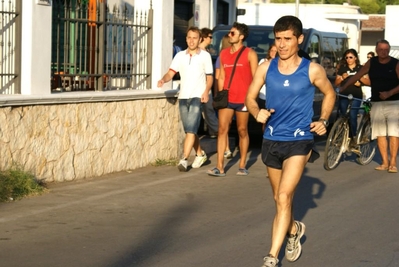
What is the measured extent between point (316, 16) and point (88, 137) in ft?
106

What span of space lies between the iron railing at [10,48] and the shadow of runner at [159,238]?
2.50m

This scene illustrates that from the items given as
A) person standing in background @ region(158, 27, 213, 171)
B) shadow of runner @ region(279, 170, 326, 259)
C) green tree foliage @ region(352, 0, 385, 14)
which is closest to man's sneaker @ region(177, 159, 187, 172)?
person standing in background @ region(158, 27, 213, 171)

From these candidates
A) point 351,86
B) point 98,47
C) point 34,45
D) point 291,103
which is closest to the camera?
point 291,103

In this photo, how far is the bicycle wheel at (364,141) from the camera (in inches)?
523

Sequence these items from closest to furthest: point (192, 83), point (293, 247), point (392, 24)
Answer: point (293, 247) < point (192, 83) < point (392, 24)

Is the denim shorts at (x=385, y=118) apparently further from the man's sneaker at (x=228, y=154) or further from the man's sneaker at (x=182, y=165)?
the man's sneaker at (x=182, y=165)

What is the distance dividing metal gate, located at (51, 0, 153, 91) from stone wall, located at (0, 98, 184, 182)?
40 cm

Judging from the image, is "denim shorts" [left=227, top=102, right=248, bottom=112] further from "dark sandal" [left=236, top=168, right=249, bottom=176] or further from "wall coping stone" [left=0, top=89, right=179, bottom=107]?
"wall coping stone" [left=0, top=89, right=179, bottom=107]

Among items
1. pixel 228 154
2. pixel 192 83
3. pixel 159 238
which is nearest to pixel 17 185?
pixel 159 238

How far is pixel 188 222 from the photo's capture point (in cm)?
853

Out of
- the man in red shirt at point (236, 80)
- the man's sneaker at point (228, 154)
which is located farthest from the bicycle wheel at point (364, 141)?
the man in red shirt at point (236, 80)

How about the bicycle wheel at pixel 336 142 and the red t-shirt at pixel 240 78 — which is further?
the bicycle wheel at pixel 336 142

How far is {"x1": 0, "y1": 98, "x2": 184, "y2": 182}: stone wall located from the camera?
9781 millimetres

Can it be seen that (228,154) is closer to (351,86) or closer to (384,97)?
(351,86)
